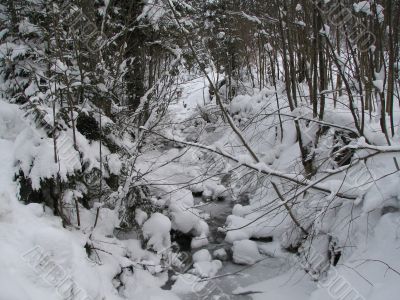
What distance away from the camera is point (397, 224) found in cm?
288

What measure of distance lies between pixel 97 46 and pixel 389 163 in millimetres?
3378

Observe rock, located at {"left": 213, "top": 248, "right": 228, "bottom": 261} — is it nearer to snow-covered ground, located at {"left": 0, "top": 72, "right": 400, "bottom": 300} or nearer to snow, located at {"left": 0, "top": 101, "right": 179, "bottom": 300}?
snow-covered ground, located at {"left": 0, "top": 72, "right": 400, "bottom": 300}

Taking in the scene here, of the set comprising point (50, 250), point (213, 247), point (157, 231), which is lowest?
point (213, 247)

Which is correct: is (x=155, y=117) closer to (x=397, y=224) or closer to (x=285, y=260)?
(x=285, y=260)

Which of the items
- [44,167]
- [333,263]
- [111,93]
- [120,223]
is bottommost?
[333,263]

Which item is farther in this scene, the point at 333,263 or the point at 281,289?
the point at 281,289

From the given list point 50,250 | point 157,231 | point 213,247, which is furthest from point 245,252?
point 50,250

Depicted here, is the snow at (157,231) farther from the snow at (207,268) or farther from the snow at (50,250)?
the snow at (207,268)

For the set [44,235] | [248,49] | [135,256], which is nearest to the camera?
[44,235]

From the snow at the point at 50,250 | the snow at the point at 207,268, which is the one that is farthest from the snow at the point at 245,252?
the snow at the point at 50,250

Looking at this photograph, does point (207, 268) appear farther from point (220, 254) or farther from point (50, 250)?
point (50, 250)

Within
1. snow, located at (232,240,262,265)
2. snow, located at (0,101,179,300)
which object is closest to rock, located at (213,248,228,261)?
snow, located at (232,240,262,265)

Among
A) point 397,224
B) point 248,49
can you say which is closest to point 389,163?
point 397,224

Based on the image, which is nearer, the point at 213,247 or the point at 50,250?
the point at 50,250
